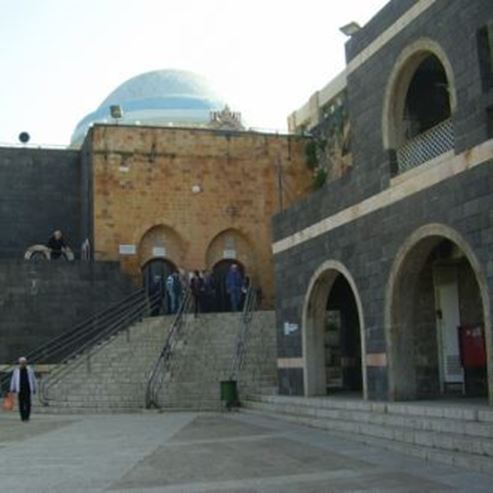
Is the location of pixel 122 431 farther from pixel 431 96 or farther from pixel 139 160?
pixel 139 160

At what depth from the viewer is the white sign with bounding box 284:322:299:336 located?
17516 millimetres

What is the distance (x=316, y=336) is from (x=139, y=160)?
12958mm

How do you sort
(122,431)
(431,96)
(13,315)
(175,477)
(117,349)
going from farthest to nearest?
(13,315), (117,349), (431,96), (122,431), (175,477)

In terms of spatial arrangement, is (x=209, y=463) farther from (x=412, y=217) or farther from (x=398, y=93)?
(x=398, y=93)

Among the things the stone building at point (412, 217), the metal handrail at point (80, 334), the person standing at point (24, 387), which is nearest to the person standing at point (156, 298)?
the metal handrail at point (80, 334)

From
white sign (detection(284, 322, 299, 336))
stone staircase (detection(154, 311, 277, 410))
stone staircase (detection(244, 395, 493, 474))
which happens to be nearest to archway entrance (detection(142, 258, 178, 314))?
stone staircase (detection(154, 311, 277, 410))

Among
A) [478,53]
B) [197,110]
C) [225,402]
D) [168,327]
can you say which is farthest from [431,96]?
[197,110]

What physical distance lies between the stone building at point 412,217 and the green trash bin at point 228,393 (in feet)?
4.40

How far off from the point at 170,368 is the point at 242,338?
6.50ft

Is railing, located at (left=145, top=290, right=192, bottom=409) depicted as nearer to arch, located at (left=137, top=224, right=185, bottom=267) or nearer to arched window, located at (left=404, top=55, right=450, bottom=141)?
arch, located at (left=137, top=224, right=185, bottom=267)

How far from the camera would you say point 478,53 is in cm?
1140

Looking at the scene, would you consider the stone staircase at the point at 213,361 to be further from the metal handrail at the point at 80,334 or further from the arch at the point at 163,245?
the arch at the point at 163,245

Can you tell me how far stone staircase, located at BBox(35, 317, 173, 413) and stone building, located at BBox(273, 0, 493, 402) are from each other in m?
4.31

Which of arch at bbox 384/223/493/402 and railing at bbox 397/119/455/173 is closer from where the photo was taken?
railing at bbox 397/119/455/173
